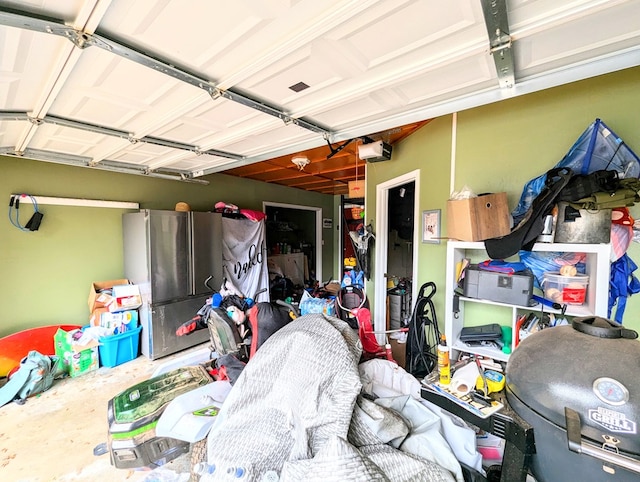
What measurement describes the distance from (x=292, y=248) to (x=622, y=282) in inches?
223

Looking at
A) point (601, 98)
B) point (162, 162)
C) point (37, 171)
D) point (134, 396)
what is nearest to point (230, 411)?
point (134, 396)

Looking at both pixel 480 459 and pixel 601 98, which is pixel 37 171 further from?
pixel 601 98

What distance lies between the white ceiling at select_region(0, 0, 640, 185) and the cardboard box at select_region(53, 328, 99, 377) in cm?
Answer: 215

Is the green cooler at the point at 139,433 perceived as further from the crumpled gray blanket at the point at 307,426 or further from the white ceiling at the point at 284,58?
the white ceiling at the point at 284,58

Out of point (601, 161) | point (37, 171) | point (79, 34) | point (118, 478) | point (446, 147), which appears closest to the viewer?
point (79, 34)

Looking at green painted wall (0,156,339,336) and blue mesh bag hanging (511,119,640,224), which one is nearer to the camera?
blue mesh bag hanging (511,119,640,224)

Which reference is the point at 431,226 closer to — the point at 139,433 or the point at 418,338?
the point at 418,338

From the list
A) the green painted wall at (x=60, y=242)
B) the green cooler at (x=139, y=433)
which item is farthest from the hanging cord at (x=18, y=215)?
the green cooler at (x=139, y=433)

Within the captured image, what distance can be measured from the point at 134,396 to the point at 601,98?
3.28 metres

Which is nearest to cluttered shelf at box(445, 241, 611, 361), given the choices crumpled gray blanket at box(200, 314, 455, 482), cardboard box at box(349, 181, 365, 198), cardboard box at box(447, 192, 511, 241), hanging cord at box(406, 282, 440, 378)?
cardboard box at box(447, 192, 511, 241)

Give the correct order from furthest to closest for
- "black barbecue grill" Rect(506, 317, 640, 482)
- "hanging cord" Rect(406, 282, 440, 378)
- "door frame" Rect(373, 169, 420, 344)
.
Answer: "door frame" Rect(373, 169, 420, 344), "hanging cord" Rect(406, 282, 440, 378), "black barbecue grill" Rect(506, 317, 640, 482)

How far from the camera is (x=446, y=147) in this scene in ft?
7.91

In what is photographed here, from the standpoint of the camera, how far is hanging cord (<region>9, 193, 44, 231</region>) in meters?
2.90

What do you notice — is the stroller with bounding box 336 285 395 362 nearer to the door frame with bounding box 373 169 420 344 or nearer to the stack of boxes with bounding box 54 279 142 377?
the door frame with bounding box 373 169 420 344
